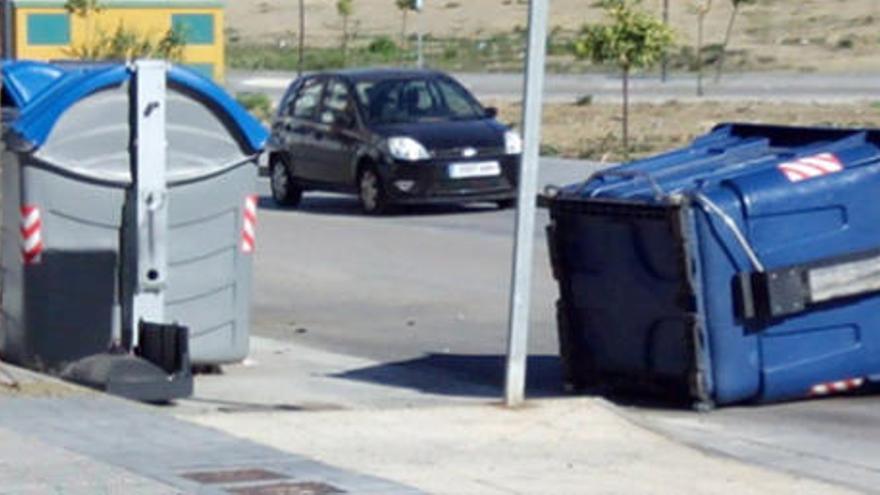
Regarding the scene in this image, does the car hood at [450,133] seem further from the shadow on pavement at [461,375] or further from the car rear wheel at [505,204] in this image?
the shadow on pavement at [461,375]

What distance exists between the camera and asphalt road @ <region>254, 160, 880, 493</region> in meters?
11.5

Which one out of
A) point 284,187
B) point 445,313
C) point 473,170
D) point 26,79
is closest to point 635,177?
point 445,313

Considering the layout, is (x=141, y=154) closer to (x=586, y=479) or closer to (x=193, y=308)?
(x=193, y=308)

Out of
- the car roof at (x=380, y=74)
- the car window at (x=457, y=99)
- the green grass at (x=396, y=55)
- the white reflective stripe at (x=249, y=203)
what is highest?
the white reflective stripe at (x=249, y=203)

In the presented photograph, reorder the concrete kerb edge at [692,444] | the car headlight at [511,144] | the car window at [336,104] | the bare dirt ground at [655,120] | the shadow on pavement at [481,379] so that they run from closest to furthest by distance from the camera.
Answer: the concrete kerb edge at [692,444] < the shadow on pavement at [481,379] < the car headlight at [511,144] < the car window at [336,104] < the bare dirt ground at [655,120]

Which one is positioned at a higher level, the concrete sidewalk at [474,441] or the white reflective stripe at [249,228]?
the white reflective stripe at [249,228]

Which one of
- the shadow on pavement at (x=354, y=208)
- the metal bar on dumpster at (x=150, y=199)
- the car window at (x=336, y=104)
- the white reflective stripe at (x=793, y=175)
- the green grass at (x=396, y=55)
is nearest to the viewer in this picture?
the white reflective stripe at (x=793, y=175)

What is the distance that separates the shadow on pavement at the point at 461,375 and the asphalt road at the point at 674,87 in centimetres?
3049

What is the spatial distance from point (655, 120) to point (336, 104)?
13.6m

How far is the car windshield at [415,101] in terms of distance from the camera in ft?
85.2

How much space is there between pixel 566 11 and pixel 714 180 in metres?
79.7

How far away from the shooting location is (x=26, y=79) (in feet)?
49.8

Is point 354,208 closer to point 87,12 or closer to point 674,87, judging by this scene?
point 87,12

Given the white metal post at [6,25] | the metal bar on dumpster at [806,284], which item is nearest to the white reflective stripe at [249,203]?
the metal bar on dumpster at [806,284]
